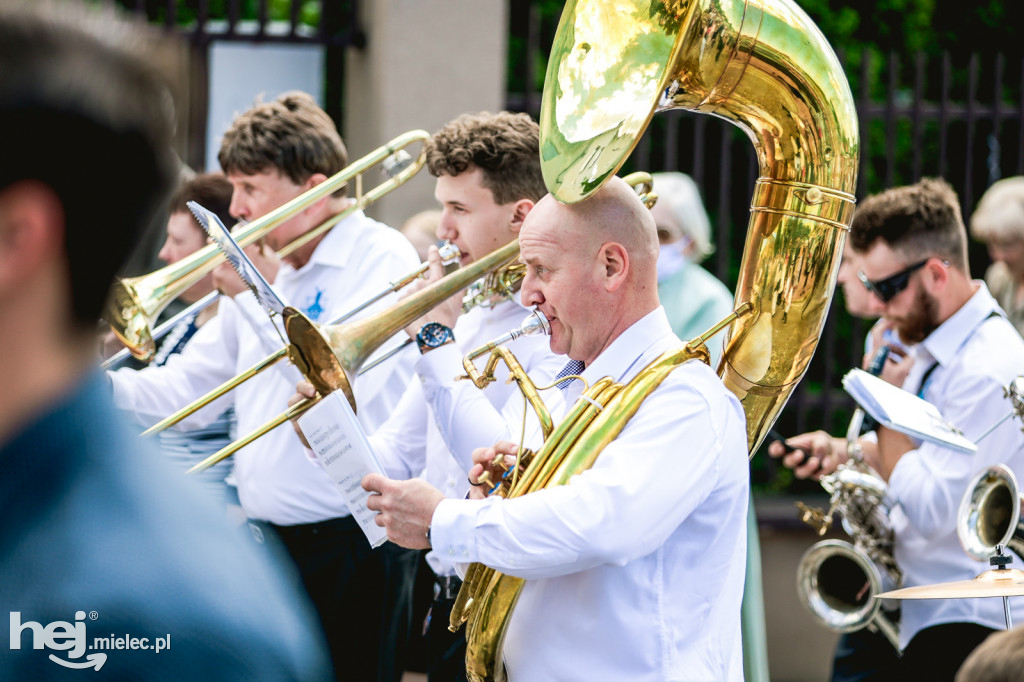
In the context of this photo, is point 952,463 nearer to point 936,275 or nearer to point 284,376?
point 936,275

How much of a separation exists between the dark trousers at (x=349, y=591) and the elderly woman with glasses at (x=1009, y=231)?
2950mm

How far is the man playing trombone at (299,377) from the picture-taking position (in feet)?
10.8

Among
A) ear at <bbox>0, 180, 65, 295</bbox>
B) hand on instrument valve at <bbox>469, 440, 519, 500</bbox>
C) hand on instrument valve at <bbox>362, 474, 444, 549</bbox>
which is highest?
ear at <bbox>0, 180, 65, 295</bbox>

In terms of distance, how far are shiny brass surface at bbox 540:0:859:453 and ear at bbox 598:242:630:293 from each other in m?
0.19

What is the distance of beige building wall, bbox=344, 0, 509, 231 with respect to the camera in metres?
5.27

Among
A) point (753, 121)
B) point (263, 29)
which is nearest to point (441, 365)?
point (753, 121)

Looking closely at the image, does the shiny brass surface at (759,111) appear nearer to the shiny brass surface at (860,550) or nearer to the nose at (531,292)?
the nose at (531,292)

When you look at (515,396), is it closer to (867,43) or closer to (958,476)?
(958,476)

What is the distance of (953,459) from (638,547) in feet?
5.42

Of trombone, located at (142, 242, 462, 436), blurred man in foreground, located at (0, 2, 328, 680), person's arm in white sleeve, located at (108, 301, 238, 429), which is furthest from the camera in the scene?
person's arm in white sleeve, located at (108, 301, 238, 429)

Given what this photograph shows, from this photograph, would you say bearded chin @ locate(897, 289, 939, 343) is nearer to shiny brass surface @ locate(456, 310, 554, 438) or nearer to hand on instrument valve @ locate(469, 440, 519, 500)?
shiny brass surface @ locate(456, 310, 554, 438)

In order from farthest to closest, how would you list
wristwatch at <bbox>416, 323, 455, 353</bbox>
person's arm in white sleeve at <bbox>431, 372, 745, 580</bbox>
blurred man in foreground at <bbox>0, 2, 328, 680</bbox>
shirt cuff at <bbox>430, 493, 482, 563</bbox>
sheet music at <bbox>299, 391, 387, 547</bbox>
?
wristwatch at <bbox>416, 323, 455, 353</bbox> < sheet music at <bbox>299, 391, 387, 547</bbox> < shirt cuff at <bbox>430, 493, 482, 563</bbox> < person's arm in white sleeve at <bbox>431, 372, 745, 580</bbox> < blurred man in foreground at <bbox>0, 2, 328, 680</bbox>

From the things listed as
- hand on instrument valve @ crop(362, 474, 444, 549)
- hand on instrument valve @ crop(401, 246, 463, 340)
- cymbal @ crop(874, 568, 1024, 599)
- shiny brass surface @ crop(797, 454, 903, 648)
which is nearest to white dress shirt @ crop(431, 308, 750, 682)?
hand on instrument valve @ crop(362, 474, 444, 549)

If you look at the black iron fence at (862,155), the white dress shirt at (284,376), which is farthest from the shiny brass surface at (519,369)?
the black iron fence at (862,155)
